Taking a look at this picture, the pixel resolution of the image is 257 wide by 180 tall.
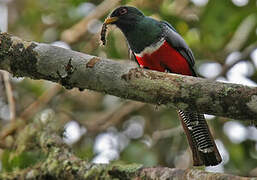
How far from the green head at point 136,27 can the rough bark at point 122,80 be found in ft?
4.89

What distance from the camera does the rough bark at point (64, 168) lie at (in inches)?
138

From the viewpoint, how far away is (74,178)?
13.1 feet

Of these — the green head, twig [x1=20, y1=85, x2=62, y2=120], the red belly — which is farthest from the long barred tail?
twig [x1=20, y1=85, x2=62, y2=120]

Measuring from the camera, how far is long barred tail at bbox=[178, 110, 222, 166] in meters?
4.01

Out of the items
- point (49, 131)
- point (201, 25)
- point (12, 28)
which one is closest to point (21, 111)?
point (49, 131)

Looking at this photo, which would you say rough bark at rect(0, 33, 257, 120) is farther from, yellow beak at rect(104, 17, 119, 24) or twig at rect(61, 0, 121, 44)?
twig at rect(61, 0, 121, 44)

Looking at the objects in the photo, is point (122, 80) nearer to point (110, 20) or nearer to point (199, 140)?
point (199, 140)

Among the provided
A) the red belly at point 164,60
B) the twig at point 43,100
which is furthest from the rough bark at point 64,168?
the red belly at point 164,60

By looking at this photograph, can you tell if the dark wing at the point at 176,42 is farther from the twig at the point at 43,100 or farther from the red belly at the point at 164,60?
the twig at the point at 43,100

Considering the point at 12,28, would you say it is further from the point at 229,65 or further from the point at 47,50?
the point at 47,50

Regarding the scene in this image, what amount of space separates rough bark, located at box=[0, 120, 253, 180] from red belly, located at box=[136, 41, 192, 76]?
1.13m

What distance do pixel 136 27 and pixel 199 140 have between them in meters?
1.31

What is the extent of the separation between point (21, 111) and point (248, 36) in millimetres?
3291

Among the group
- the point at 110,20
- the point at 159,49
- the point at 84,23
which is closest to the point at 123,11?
the point at 110,20
